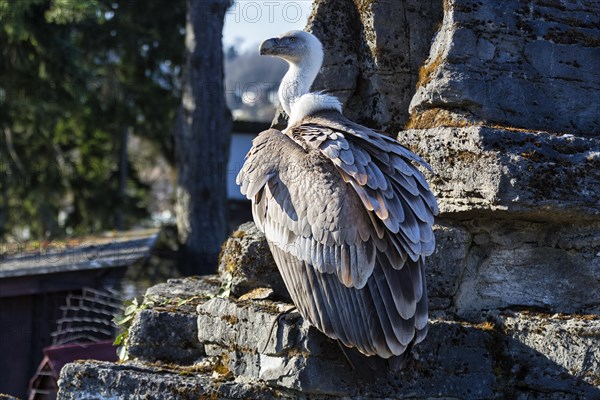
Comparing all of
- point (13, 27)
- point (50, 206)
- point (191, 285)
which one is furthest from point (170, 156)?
point (191, 285)

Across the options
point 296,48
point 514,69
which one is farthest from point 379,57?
point 514,69

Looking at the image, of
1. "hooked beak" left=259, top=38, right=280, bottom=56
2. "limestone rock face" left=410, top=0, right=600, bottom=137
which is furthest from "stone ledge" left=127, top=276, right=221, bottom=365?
"limestone rock face" left=410, top=0, right=600, bottom=137

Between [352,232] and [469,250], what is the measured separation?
1.32 metres

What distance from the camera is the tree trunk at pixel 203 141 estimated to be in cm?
1647

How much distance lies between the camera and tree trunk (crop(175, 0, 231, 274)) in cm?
1647

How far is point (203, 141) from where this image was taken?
16516mm

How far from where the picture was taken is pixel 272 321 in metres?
5.28

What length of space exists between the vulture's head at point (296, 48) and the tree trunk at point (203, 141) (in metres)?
10.3

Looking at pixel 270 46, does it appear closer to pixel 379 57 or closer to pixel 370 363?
pixel 379 57

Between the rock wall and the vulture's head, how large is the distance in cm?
76

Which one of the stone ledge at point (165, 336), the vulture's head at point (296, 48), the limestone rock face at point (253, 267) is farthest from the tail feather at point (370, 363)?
the vulture's head at point (296, 48)

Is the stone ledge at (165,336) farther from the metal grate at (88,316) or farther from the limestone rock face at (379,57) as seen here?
the metal grate at (88,316)

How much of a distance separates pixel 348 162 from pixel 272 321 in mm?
983

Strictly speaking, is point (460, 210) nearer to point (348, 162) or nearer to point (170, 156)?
point (348, 162)
